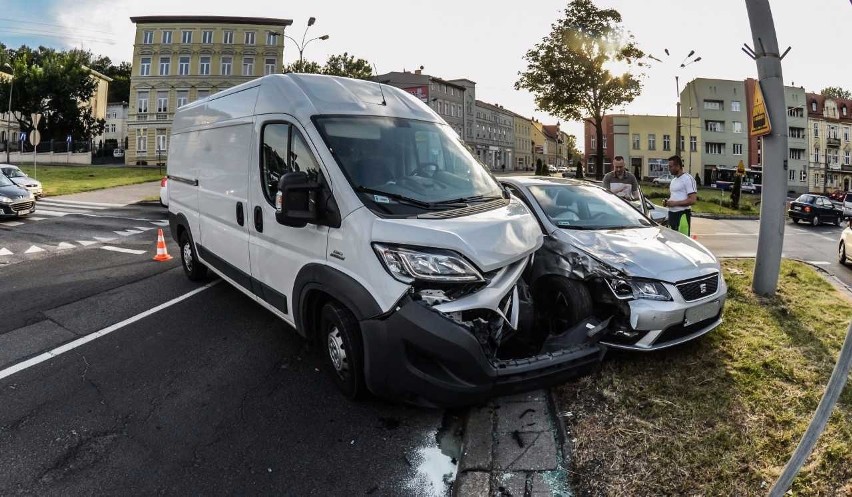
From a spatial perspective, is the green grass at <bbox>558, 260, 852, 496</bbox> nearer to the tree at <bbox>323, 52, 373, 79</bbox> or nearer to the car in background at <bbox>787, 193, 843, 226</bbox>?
the car in background at <bbox>787, 193, 843, 226</bbox>

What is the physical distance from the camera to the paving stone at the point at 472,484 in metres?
2.78

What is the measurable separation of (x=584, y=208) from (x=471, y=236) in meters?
2.96

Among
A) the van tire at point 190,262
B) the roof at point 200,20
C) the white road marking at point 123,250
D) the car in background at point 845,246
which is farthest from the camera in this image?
the roof at point 200,20

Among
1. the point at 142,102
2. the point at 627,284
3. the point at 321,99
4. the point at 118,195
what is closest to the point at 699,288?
the point at 627,284

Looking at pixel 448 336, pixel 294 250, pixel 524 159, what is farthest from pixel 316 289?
pixel 524 159

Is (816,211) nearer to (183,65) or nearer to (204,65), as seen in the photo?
(204,65)

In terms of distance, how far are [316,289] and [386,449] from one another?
1.25 metres

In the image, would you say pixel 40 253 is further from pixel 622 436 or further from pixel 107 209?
pixel 622 436

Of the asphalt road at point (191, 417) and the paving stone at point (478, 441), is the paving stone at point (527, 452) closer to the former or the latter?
the paving stone at point (478, 441)

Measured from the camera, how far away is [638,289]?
4250 mm

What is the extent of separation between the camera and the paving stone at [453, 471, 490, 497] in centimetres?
278

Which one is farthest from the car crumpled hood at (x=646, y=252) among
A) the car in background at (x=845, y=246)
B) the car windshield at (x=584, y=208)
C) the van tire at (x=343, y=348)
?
the car in background at (x=845, y=246)

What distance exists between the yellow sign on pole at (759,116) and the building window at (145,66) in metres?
63.7

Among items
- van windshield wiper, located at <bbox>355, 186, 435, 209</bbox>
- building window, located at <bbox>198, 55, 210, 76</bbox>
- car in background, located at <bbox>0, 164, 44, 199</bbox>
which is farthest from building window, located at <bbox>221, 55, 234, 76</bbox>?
van windshield wiper, located at <bbox>355, 186, 435, 209</bbox>
